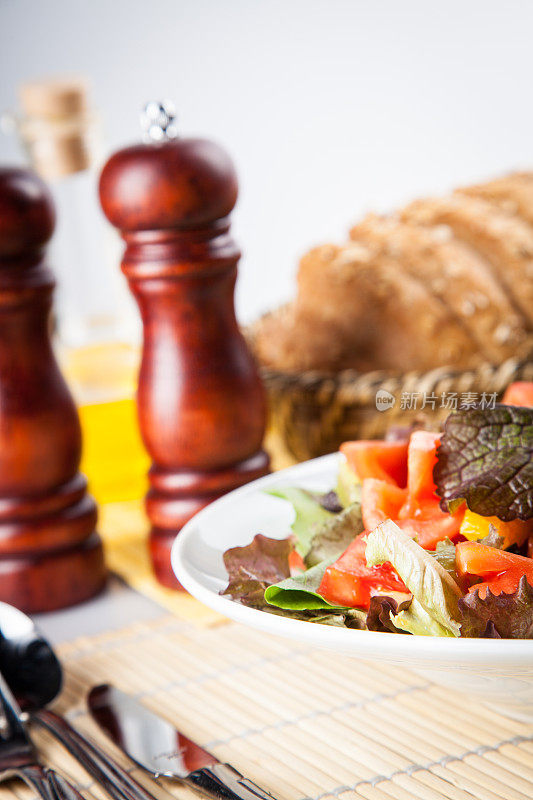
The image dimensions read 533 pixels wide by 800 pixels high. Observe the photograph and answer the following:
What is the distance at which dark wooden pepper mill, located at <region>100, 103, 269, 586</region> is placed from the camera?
124cm

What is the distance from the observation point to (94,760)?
0.90m

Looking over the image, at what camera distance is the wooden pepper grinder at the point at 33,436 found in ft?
4.25

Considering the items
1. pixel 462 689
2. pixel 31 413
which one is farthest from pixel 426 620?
pixel 31 413

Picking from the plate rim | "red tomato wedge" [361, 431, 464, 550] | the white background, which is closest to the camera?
the plate rim

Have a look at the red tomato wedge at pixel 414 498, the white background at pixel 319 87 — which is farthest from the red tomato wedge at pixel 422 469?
the white background at pixel 319 87

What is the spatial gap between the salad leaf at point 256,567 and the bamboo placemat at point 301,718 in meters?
0.17

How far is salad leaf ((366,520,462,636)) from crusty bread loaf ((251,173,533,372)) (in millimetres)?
842

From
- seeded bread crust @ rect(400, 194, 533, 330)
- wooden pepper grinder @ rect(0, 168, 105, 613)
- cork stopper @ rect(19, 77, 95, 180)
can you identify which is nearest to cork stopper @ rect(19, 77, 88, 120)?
cork stopper @ rect(19, 77, 95, 180)

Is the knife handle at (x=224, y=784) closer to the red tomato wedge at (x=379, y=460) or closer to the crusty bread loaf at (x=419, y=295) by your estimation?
the red tomato wedge at (x=379, y=460)

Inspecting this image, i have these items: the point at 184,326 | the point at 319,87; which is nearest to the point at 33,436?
the point at 184,326

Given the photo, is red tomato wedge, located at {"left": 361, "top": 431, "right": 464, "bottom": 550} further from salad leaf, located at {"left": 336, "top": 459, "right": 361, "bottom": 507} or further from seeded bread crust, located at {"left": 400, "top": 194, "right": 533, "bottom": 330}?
seeded bread crust, located at {"left": 400, "top": 194, "right": 533, "bottom": 330}

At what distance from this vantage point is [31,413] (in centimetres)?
132

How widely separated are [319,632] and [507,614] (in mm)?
148

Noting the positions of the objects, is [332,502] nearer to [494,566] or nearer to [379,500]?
[379,500]
